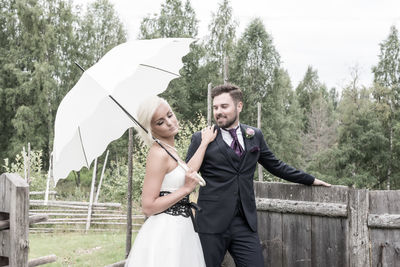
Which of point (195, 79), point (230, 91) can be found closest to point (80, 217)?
point (195, 79)

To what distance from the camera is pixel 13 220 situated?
286cm

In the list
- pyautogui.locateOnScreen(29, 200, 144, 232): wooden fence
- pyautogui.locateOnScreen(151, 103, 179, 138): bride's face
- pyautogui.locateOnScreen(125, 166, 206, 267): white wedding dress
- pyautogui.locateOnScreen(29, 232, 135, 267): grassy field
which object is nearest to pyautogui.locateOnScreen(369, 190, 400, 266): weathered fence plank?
pyautogui.locateOnScreen(125, 166, 206, 267): white wedding dress

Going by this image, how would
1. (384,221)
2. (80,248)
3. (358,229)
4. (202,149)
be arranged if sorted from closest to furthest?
(202,149), (384,221), (358,229), (80,248)

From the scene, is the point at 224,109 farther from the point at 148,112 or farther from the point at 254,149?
the point at 148,112

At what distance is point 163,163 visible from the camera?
271cm

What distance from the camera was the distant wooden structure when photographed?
2.85 meters

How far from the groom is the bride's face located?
360mm

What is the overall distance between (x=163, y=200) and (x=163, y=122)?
1.68 ft

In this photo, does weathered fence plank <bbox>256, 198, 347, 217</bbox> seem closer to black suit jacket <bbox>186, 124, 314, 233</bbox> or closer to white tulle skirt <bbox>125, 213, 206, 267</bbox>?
black suit jacket <bbox>186, 124, 314, 233</bbox>

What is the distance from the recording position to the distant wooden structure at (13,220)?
2.85 m

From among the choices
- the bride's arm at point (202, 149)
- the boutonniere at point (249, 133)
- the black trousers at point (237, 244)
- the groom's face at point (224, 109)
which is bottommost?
the black trousers at point (237, 244)

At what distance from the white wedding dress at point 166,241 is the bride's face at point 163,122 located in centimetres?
25

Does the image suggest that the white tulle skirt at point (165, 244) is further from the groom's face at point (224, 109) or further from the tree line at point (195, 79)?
the tree line at point (195, 79)

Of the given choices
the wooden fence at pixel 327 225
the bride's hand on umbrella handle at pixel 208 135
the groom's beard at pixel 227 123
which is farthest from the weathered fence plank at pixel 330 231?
the bride's hand on umbrella handle at pixel 208 135
